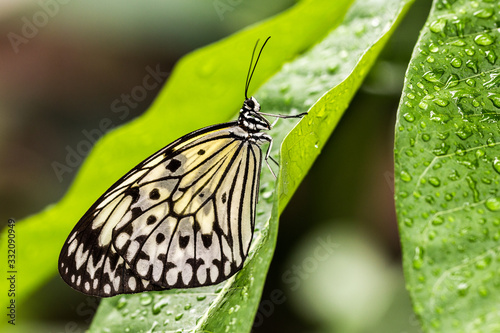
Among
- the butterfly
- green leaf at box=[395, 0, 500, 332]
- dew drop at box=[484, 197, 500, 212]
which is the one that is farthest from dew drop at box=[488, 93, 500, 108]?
the butterfly

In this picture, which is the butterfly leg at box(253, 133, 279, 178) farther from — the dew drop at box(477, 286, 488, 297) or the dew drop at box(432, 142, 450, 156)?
the dew drop at box(477, 286, 488, 297)

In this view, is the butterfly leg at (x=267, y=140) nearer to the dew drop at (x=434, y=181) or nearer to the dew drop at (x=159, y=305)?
the dew drop at (x=159, y=305)

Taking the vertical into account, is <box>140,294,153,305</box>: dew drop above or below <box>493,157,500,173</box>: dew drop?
below

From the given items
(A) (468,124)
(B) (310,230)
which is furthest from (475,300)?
(B) (310,230)

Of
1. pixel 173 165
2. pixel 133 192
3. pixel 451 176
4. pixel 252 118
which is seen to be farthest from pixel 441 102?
pixel 133 192

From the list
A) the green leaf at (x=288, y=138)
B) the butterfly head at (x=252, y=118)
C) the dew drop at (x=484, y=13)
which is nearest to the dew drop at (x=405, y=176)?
the green leaf at (x=288, y=138)
